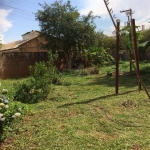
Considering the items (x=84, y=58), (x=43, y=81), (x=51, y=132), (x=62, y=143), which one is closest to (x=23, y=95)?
(x=43, y=81)

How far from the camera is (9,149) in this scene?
3.05m

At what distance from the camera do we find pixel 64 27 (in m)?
14.8

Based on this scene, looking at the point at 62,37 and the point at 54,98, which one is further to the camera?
the point at 62,37

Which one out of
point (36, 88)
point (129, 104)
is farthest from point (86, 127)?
point (36, 88)

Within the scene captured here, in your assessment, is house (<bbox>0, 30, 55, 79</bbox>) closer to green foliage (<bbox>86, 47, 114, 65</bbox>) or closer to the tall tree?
the tall tree

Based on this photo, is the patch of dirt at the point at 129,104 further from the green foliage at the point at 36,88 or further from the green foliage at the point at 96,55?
the green foliage at the point at 96,55

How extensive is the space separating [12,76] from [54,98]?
7.45 meters

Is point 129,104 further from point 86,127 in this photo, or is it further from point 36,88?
point 36,88

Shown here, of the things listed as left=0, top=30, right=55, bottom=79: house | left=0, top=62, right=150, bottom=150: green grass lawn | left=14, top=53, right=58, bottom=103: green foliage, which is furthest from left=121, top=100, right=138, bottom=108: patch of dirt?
left=0, top=30, right=55, bottom=79: house

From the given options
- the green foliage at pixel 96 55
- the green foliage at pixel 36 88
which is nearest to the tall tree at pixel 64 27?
the green foliage at pixel 96 55

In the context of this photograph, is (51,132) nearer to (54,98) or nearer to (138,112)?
(138,112)

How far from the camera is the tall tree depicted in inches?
584

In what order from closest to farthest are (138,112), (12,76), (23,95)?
(138,112), (23,95), (12,76)

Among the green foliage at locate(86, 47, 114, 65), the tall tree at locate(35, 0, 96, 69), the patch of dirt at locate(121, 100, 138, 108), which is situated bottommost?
the patch of dirt at locate(121, 100, 138, 108)
